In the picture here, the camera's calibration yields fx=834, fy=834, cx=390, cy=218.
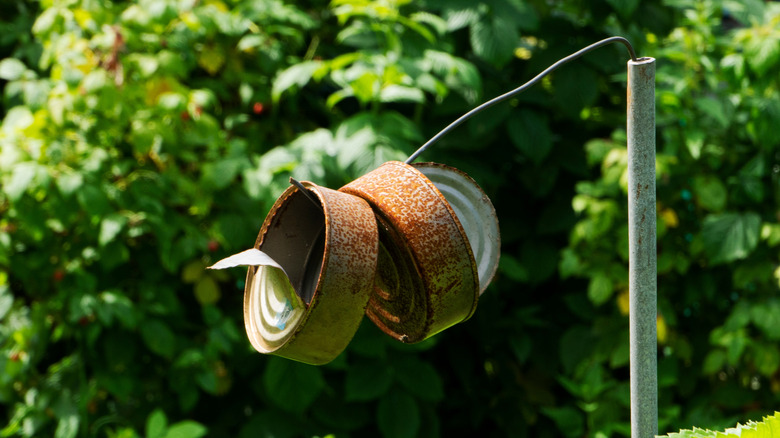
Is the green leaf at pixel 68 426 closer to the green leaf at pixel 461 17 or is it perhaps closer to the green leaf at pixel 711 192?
the green leaf at pixel 461 17

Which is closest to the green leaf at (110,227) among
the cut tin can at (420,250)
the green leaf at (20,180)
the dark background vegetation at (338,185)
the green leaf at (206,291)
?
the dark background vegetation at (338,185)

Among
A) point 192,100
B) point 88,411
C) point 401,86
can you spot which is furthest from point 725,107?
point 88,411

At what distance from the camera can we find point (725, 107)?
2607mm

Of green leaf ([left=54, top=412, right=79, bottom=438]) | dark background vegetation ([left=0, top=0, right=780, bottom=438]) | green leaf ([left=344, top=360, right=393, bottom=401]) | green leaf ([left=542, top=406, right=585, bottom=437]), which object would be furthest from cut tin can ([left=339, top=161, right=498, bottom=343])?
green leaf ([left=54, top=412, right=79, bottom=438])

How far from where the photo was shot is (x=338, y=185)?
247 centimetres

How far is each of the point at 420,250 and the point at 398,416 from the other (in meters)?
1.61

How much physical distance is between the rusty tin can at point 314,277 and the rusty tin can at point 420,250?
4 cm

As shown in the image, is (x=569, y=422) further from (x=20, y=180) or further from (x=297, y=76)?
(x=20, y=180)

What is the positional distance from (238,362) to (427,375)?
633 mm

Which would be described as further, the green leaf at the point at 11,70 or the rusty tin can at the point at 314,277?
the green leaf at the point at 11,70

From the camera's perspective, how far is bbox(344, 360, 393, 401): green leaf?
2537mm

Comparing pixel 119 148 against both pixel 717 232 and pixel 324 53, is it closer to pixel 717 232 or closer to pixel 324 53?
pixel 324 53

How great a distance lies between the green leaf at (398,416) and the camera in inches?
100

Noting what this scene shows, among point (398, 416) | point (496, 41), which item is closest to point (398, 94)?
point (496, 41)
